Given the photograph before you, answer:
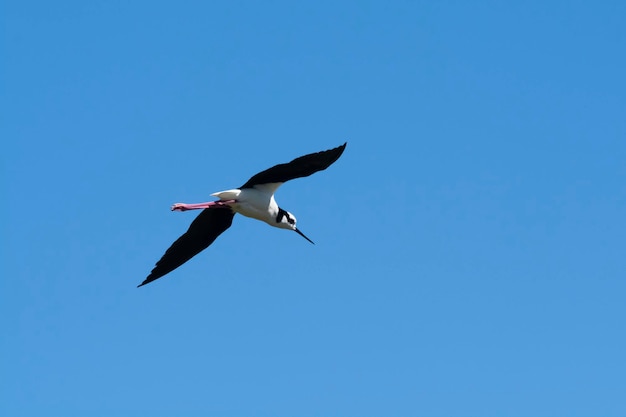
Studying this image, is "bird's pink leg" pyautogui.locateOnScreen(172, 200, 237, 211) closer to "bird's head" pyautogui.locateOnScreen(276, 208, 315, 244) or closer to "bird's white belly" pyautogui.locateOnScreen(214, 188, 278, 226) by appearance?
"bird's white belly" pyautogui.locateOnScreen(214, 188, 278, 226)

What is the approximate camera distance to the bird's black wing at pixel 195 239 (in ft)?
91.4

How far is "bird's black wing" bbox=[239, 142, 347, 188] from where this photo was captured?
2498 cm

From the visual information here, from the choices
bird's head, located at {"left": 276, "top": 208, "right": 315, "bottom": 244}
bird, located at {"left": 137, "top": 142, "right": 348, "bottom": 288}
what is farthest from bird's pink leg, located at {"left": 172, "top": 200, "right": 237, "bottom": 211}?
bird's head, located at {"left": 276, "top": 208, "right": 315, "bottom": 244}

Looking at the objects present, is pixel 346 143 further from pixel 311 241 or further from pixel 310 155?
pixel 311 241

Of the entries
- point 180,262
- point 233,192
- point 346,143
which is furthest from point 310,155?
point 180,262

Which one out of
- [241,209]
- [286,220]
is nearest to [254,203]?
[241,209]

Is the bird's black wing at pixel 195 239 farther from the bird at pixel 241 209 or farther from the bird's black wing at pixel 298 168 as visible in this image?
the bird's black wing at pixel 298 168

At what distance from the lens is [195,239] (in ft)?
92.2

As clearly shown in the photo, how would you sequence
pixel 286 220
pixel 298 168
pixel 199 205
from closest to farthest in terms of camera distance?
pixel 298 168, pixel 199 205, pixel 286 220

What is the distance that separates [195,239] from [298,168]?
364 cm

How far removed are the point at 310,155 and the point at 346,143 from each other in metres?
0.80

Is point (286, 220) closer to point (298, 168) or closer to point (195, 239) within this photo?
point (195, 239)

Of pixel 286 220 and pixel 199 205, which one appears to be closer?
pixel 199 205

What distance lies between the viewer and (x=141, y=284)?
27516 millimetres
